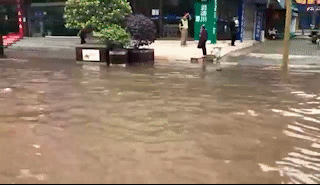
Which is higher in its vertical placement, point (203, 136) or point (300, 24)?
point (300, 24)

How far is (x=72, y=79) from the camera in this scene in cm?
1086

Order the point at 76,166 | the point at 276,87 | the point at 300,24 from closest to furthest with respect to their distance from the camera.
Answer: the point at 76,166 → the point at 276,87 → the point at 300,24

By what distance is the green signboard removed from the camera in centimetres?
2408

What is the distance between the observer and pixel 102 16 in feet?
48.6

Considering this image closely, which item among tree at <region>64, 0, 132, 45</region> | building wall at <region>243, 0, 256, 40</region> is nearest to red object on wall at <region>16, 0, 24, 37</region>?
tree at <region>64, 0, 132, 45</region>

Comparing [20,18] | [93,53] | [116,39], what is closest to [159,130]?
[116,39]

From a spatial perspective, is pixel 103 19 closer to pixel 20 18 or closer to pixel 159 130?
pixel 159 130

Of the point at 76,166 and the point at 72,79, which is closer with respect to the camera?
the point at 76,166

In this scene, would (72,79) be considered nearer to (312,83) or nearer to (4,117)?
(4,117)

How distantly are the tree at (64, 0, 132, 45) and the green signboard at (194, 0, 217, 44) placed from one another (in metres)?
10.3

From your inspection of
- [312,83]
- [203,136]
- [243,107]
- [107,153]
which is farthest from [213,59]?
[107,153]

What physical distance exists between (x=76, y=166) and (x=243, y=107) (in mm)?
4265

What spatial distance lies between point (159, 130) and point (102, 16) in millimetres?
10233

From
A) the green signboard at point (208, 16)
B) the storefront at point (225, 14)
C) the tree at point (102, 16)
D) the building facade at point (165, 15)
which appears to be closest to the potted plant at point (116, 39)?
the tree at point (102, 16)
